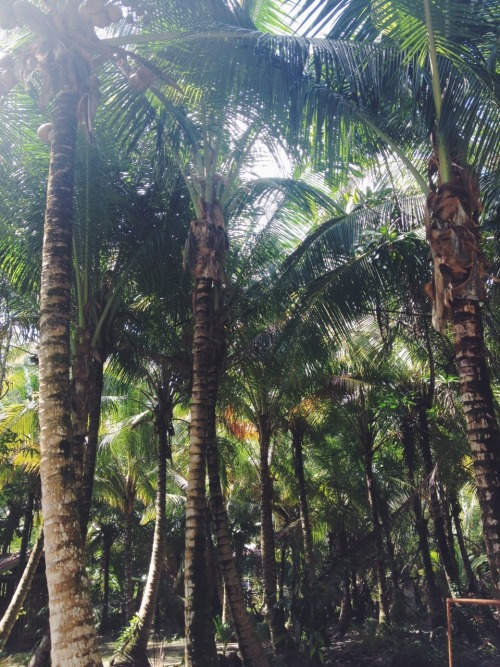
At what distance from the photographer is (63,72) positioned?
6.04m

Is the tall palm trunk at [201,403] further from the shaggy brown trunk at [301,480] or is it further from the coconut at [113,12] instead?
the shaggy brown trunk at [301,480]

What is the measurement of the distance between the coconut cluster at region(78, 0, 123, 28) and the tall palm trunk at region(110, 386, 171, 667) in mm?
8931

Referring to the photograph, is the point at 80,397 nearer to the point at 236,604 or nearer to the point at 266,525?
the point at 236,604

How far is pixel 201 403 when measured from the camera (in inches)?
348

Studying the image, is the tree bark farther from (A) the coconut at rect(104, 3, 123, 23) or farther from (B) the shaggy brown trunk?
(B) the shaggy brown trunk

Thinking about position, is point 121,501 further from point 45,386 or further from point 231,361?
point 45,386

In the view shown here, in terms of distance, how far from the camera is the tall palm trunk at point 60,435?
414 centimetres

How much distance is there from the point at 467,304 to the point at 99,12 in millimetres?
4864

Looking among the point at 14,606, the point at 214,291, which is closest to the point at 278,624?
the point at 14,606

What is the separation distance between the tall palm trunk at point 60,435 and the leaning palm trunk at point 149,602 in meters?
7.81

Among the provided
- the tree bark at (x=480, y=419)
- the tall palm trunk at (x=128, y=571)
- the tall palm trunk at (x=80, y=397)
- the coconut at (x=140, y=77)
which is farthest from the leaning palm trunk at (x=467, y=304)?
the tall palm trunk at (x=128, y=571)

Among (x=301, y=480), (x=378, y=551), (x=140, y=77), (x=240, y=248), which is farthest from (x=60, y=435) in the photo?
(x=301, y=480)

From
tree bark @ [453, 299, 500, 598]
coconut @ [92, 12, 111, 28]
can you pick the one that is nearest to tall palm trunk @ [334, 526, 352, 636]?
tree bark @ [453, 299, 500, 598]

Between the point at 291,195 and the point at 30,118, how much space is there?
14.5 ft
